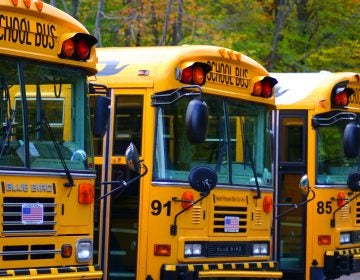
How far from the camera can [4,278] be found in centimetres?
668

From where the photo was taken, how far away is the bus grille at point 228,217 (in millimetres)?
9219

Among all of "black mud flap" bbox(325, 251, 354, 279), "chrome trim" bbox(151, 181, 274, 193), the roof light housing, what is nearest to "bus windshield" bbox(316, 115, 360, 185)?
the roof light housing

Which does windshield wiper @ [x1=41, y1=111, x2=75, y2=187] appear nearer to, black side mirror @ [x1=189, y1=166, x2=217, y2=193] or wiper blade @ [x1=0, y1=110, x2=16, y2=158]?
wiper blade @ [x1=0, y1=110, x2=16, y2=158]

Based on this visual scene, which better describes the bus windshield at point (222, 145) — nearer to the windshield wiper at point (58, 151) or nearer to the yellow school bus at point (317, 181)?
the yellow school bus at point (317, 181)

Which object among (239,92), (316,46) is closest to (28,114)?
(239,92)

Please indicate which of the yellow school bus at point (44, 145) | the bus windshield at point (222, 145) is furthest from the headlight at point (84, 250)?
the bus windshield at point (222, 145)

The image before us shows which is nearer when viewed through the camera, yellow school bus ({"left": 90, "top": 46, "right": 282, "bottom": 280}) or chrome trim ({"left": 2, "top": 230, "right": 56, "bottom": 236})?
chrome trim ({"left": 2, "top": 230, "right": 56, "bottom": 236})

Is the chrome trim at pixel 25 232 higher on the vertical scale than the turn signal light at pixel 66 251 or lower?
higher

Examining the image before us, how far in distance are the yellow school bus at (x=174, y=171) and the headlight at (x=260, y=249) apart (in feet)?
0.31

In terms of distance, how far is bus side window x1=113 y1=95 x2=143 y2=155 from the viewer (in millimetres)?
8781

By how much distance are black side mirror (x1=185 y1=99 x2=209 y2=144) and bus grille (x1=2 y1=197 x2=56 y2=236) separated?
156cm

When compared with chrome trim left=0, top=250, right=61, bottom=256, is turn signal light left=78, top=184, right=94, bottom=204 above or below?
above

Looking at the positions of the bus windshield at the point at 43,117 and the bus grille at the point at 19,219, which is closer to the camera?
the bus grille at the point at 19,219

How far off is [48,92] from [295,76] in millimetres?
5423
